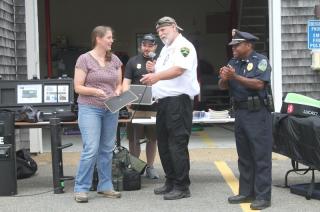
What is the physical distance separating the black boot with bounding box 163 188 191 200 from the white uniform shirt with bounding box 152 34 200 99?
3.33ft

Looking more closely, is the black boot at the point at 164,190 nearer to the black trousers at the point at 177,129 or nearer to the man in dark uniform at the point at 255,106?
the black trousers at the point at 177,129

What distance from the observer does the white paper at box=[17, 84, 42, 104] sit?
6906 millimetres

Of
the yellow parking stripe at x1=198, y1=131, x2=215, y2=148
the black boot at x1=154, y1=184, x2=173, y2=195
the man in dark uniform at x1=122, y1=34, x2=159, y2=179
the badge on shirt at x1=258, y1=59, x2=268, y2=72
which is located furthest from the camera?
the yellow parking stripe at x1=198, y1=131, x2=215, y2=148

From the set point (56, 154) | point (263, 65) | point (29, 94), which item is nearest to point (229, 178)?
point (263, 65)

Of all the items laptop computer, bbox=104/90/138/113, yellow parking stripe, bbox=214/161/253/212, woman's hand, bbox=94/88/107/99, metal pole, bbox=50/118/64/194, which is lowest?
yellow parking stripe, bbox=214/161/253/212

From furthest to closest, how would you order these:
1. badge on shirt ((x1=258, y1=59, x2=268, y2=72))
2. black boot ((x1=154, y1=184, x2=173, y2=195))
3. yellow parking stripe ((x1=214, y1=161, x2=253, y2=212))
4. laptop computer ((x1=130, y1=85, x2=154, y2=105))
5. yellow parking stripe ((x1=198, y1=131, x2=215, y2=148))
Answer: yellow parking stripe ((x1=198, y1=131, x2=215, y2=148)) → laptop computer ((x1=130, y1=85, x2=154, y2=105)) → black boot ((x1=154, y1=184, x2=173, y2=195)) → yellow parking stripe ((x1=214, y1=161, x2=253, y2=212)) → badge on shirt ((x1=258, y1=59, x2=268, y2=72))

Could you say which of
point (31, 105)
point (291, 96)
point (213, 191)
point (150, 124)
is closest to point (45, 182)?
point (31, 105)

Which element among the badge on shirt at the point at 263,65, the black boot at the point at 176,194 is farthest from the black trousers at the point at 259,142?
the black boot at the point at 176,194

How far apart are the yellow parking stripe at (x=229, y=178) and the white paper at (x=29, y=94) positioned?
2538 millimetres

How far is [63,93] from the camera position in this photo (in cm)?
694

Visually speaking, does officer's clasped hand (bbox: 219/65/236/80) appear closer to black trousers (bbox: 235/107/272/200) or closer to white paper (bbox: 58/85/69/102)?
black trousers (bbox: 235/107/272/200)

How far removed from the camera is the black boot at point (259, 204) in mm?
5384

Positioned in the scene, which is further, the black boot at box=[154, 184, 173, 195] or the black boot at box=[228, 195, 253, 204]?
the black boot at box=[154, 184, 173, 195]

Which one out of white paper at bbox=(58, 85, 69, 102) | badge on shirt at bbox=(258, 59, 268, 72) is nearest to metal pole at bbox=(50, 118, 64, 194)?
white paper at bbox=(58, 85, 69, 102)
